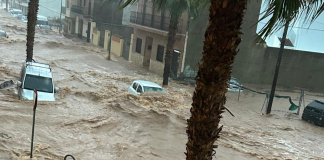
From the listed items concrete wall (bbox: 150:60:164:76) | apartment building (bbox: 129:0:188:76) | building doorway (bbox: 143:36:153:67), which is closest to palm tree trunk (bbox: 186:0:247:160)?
apartment building (bbox: 129:0:188:76)

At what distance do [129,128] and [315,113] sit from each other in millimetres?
9088

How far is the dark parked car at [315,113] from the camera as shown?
50.2 feet

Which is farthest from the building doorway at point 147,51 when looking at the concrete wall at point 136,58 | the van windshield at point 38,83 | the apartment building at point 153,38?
the van windshield at point 38,83

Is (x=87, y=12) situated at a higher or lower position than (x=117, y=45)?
higher

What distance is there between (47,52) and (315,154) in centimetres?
2577

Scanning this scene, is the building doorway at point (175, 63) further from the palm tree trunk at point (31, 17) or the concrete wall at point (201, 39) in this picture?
the palm tree trunk at point (31, 17)

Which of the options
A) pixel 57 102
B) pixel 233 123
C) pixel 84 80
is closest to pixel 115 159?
pixel 57 102

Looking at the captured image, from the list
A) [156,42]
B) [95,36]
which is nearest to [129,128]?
[156,42]

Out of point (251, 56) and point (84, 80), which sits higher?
point (251, 56)

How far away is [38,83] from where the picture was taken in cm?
1296

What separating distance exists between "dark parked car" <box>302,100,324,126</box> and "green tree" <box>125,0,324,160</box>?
40.6ft

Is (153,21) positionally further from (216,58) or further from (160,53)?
(216,58)

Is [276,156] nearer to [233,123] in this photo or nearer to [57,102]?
[233,123]

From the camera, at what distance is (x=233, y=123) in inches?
580
